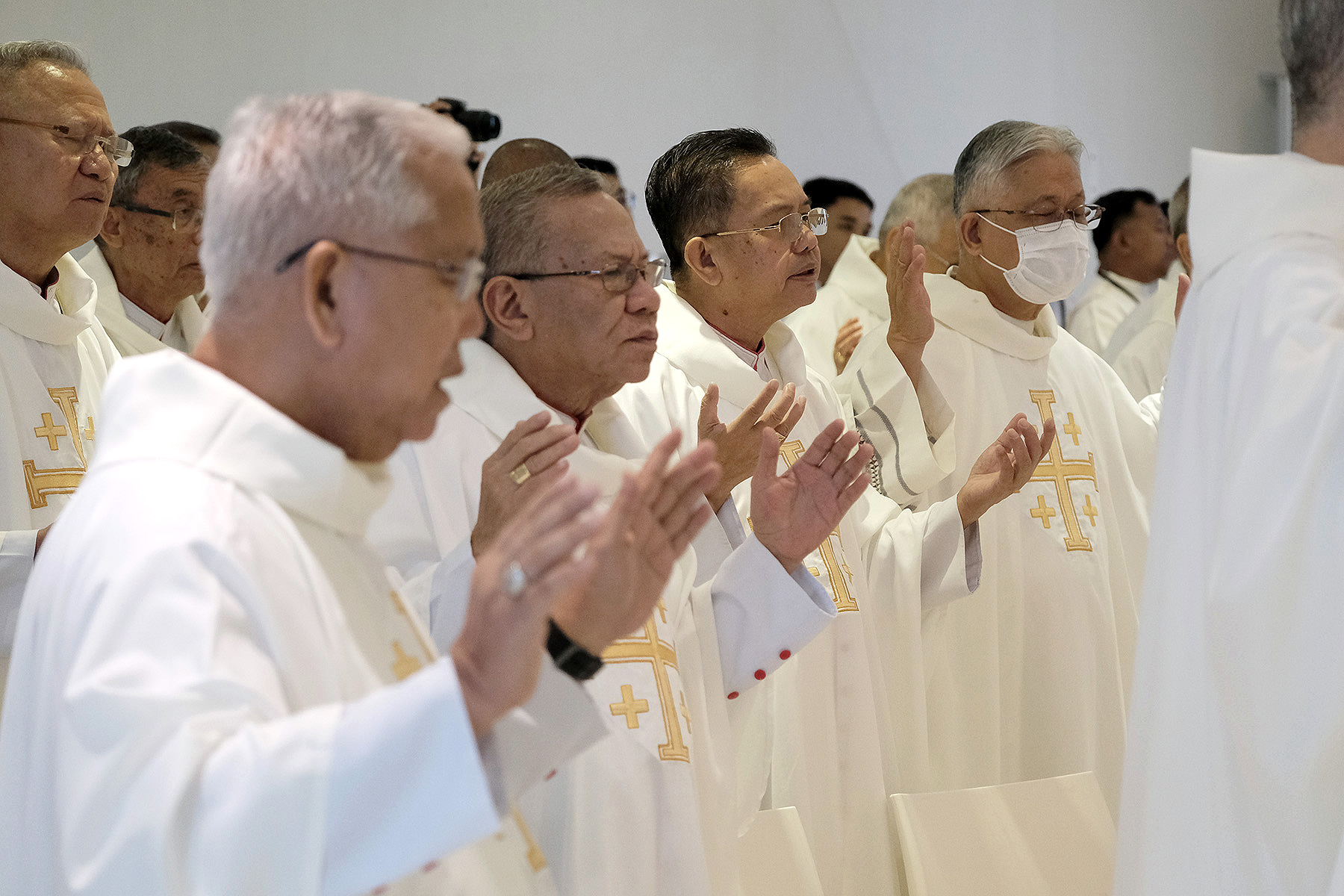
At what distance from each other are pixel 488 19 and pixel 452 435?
4.57 metres

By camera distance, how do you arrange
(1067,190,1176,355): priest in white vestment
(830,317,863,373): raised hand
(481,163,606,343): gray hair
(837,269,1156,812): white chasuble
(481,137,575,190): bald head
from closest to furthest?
(481,163,606,343): gray hair < (837,269,1156,812): white chasuble < (481,137,575,190): bald head < (830,317,863,373): raised hand < (1067,190,1176,355): priest in white vestment

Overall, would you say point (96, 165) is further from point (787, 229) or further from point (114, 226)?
point (787, 229)

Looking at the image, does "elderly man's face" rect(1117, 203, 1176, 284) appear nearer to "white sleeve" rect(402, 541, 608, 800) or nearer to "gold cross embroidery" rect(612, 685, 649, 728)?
"gold cross embroidery" rect(612, 685, 649, 728)

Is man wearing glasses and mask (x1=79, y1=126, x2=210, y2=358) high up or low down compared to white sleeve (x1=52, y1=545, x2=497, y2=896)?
down

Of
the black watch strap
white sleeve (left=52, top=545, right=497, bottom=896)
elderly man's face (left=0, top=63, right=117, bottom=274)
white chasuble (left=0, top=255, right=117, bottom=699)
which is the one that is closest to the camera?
white sleeve (left=52, top=545, right=497, bottom=896)

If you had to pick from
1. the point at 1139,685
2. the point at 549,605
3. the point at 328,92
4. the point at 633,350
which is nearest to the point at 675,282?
the point at 633,350

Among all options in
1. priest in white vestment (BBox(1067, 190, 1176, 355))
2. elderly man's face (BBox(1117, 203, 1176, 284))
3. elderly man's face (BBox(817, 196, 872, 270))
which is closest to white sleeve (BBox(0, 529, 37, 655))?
elderly man's face (BBox(817, 196, 872, 270))

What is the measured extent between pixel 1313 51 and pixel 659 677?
1587 millimetres

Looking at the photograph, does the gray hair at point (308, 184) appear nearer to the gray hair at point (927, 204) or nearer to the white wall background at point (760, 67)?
the gray hair at point (927, 204)

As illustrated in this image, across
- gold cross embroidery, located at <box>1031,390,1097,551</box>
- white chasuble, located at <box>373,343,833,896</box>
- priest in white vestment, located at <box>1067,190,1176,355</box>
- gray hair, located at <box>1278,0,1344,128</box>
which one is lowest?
priest in white vestment, located at <box>1067,190,1176,355</box>

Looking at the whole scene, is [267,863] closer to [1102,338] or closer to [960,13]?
[1102,338]

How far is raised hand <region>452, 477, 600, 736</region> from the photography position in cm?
154

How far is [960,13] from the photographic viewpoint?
905cm

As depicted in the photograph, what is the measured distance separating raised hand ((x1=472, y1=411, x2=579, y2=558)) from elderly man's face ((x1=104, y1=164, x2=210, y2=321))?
230 centimetres
